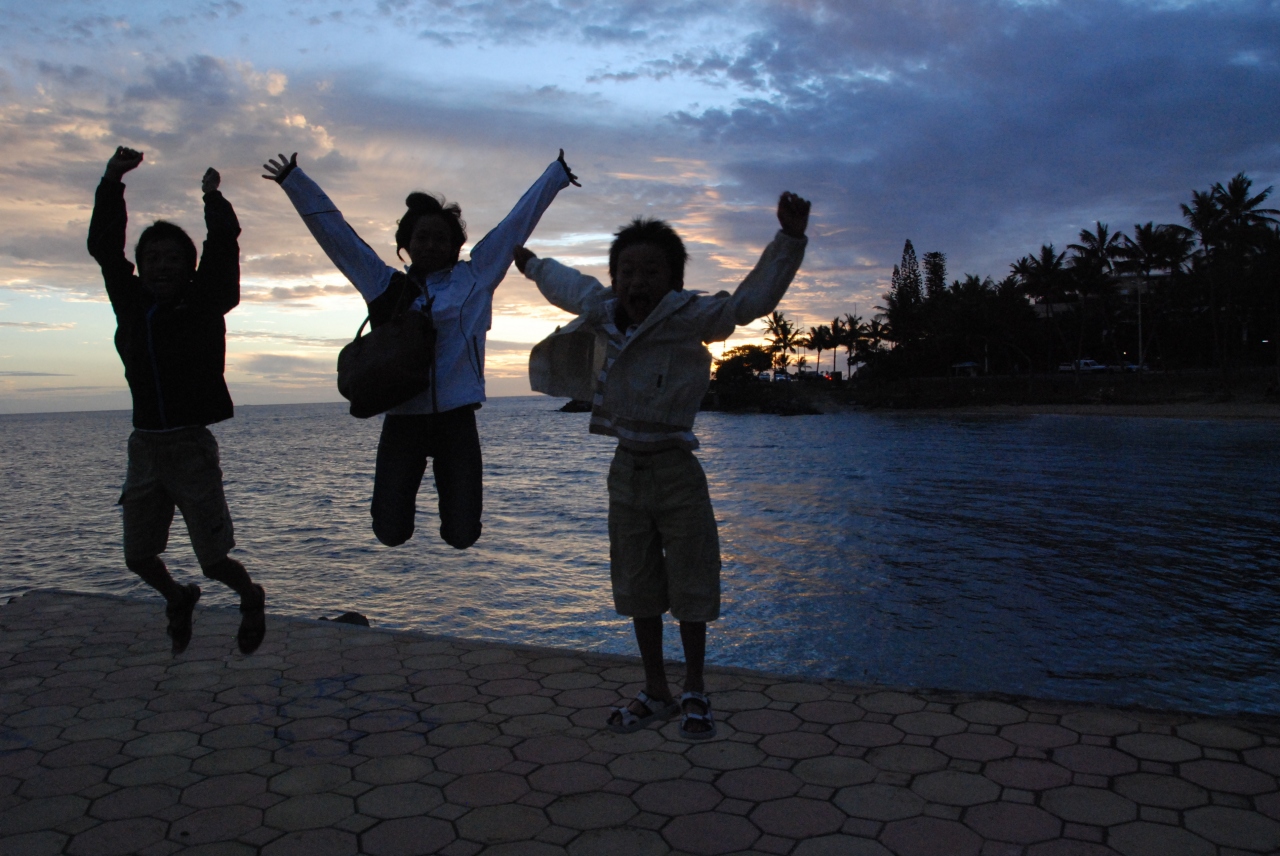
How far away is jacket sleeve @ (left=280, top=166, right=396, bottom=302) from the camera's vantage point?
350 centimetres

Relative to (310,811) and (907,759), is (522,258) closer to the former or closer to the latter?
(310,811)

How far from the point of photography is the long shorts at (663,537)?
10.5ft

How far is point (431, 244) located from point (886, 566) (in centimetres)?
966

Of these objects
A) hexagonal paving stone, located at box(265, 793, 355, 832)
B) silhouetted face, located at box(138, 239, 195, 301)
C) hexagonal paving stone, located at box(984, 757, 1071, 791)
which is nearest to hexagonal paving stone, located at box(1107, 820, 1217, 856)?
hexagonal paving stone, located at box(984, 757, 1071, 791)

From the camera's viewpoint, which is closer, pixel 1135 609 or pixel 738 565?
pixel 1135 609

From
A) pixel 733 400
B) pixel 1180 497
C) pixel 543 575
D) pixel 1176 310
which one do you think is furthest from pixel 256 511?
pixel 733 400

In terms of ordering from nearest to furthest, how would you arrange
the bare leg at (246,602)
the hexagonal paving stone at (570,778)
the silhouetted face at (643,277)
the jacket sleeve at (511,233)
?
the silhouetted face at (643,277)
the hexagonal paving stone at (570,778)
the jacket sleeve at (511,233)
the bare leg at (246,602)

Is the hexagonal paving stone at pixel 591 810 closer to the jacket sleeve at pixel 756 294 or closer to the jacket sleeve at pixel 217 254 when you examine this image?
the jacket sleeve at pixel 756 294

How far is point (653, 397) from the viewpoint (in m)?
3.18

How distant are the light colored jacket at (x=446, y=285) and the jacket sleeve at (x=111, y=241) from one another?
0.83 metres

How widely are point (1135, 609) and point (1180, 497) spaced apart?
1063 centimetres

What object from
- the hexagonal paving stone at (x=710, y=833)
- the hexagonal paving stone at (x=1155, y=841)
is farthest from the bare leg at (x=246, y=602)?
the hexagonal paving stone at (x=1155, y=841)

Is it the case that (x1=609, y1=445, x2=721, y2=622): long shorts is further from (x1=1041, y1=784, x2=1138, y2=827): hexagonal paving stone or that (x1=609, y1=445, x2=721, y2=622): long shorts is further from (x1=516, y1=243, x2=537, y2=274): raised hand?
(x1=1041, y1=784, x2=1138, y2=827): hexagonal paving stone

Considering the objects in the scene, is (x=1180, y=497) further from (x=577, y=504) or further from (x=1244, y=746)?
(x=1244, y=746)
